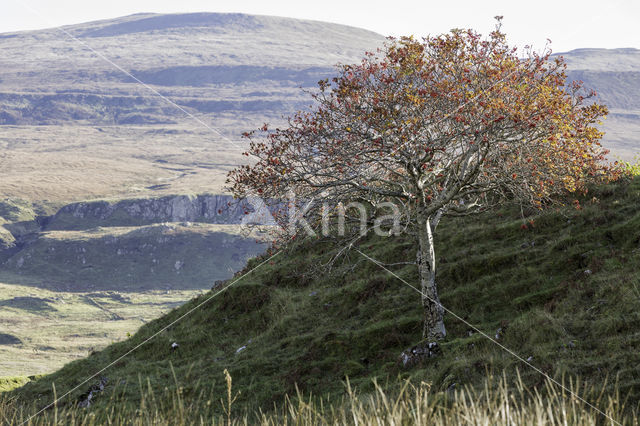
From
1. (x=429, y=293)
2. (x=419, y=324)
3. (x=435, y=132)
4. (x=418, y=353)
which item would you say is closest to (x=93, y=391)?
(x=419, y=324)

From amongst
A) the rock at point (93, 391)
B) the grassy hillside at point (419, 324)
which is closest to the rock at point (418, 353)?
Result: the grassy hillside at point (419, 324)

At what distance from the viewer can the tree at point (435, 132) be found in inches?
671

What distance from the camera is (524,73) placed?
1794 centimetres

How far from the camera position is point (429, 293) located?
18766 millimetres

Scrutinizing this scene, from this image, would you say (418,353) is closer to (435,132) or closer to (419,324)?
(419,324)

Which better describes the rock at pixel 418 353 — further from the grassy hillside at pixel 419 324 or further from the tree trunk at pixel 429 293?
the tree trunk at pixel 429 293

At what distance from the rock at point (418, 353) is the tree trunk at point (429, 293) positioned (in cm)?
54

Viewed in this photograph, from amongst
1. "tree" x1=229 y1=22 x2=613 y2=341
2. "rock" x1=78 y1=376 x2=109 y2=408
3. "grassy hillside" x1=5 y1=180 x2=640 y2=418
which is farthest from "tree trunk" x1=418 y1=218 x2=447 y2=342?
"rock" x1=78 y1=376 x2=109 y2=408

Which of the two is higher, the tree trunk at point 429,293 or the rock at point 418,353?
the tree trunk at point 429,293

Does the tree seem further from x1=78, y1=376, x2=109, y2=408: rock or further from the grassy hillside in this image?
x1=78, y1=376, x2=109, y2=408: rock

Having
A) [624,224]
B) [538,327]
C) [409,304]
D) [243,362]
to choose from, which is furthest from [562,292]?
[243,362]

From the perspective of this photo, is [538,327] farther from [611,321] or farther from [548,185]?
[548,185]

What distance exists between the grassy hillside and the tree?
9.15ft

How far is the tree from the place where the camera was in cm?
1705
